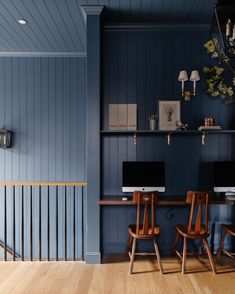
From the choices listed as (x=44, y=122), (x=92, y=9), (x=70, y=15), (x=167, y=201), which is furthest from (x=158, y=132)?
(x=44, y=122)

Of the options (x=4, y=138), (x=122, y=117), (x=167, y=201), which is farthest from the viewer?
(x=4, y=138)

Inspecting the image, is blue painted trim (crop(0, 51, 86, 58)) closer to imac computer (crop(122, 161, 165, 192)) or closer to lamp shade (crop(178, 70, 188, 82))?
lamp shade (crop(178, 70, 188, 82))

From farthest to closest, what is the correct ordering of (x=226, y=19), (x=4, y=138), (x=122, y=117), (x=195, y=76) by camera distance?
(x=4, y=138), (x=122, y=117), (x=195, y=76), (x=226, y=19)

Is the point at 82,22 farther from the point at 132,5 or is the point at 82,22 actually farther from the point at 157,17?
the point at 157,17

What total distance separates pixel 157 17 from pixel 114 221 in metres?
2.61

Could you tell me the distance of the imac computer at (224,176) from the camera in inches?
135

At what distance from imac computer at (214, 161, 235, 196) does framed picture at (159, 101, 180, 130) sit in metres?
0.72

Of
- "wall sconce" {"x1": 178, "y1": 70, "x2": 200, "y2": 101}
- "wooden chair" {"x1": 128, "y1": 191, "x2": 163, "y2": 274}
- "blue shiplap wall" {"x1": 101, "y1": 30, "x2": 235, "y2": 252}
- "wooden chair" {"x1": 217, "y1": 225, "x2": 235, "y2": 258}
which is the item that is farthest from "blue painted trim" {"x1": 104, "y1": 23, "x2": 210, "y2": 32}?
"wooden chair" {"x1": 217, "y1": 225, "x2": 235, "y2": 258}

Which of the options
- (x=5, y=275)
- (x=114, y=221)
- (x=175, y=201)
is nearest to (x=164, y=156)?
(x=175, y=201)

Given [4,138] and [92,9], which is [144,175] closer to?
[92,9]

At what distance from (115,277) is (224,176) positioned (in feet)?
5.63

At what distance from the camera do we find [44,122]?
4.61m

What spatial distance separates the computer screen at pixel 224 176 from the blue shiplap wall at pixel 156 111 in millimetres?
210

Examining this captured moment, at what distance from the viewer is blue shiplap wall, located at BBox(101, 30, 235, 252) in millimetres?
3637
